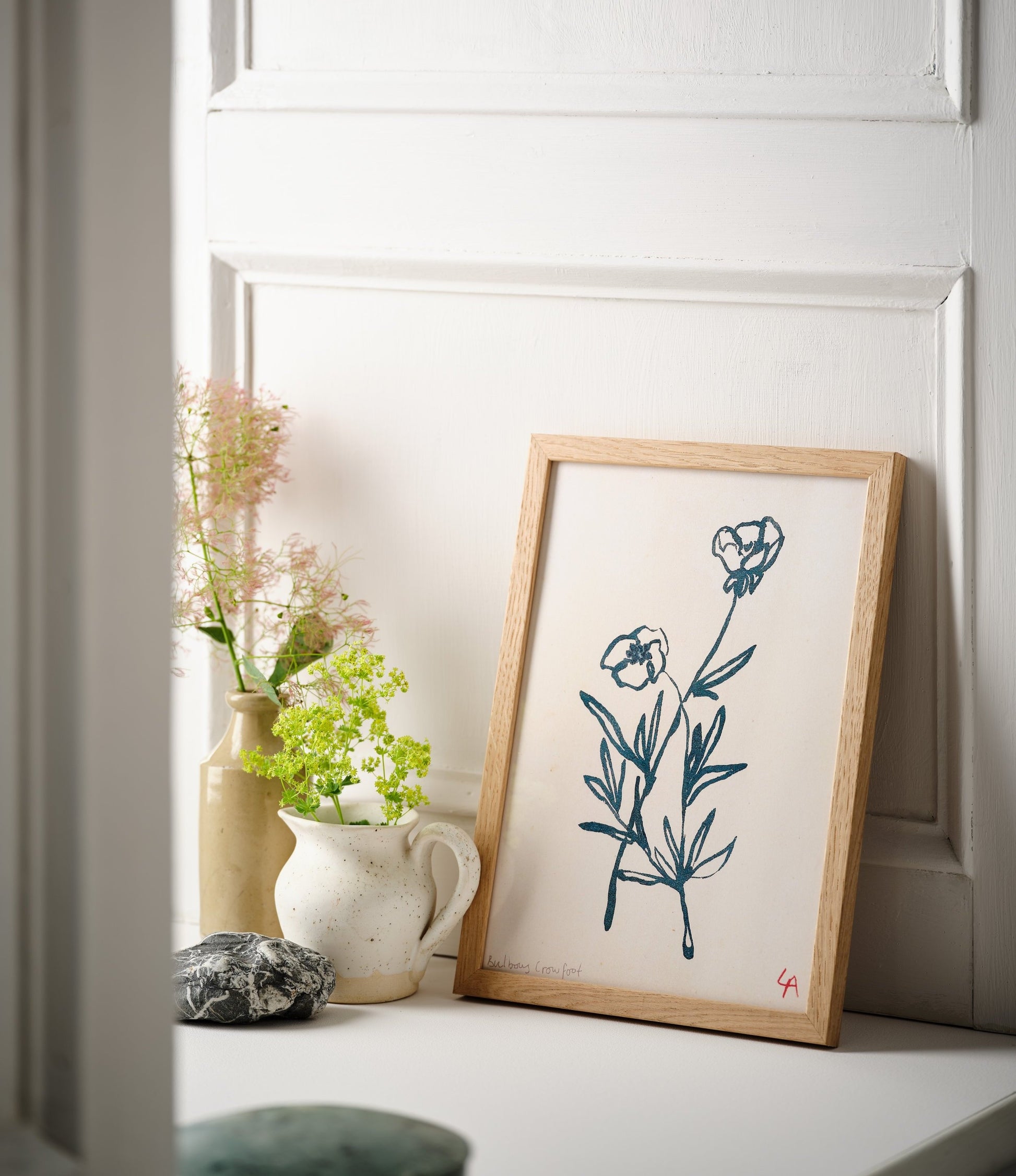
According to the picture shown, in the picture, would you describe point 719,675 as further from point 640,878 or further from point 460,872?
point 460,872

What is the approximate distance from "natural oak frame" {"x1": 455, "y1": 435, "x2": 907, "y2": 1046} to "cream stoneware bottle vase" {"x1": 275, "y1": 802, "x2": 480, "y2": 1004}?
38 mm

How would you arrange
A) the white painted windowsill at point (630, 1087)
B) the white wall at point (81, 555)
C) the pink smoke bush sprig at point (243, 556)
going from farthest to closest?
the pink smoke bush sprig at point (243, 556), the white painted windowsill at point (630, 1087), the white wall at point (81, 555)

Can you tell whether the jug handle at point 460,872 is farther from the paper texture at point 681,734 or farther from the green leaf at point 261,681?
the green leaf at point 261,681

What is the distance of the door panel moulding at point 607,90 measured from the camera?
3.57 feet

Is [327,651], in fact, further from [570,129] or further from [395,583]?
[570,129]

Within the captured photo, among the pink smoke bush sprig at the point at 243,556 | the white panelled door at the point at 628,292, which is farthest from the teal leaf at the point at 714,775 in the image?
the pink smoke bush sprig at the point at 243,556

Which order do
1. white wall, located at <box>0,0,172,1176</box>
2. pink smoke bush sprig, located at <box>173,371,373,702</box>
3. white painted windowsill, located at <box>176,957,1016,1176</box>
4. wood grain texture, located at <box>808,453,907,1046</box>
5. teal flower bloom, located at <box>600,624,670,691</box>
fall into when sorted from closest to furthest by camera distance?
white wall, located at <box>0,0,172,1176</box>, white painted windowsill, located at <box>176,957,1016,1176</box>, wood grain texture, located at <box>808,453,907,1046</box>, teal flower bloom, located at <box>600,624,670,691</box>, pink smoke bush sprig, located at <box>173,371,373,702</box>

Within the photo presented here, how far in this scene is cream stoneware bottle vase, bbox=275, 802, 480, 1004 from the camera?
1089 mm

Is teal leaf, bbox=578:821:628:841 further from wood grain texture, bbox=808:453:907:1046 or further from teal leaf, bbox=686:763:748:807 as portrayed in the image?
wood grain texture, bbox=808:453:907:1046

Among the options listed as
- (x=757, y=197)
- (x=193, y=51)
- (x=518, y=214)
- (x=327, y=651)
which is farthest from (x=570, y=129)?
(x=327, y=651)

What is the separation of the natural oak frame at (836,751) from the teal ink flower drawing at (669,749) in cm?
6

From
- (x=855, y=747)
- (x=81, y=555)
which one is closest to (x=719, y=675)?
(x=855, y=747)

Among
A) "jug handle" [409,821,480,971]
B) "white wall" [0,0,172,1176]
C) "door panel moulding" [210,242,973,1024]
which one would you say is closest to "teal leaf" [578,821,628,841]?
"jug handle" [409,821,480,971]

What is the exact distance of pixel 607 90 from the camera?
1.18 metres
